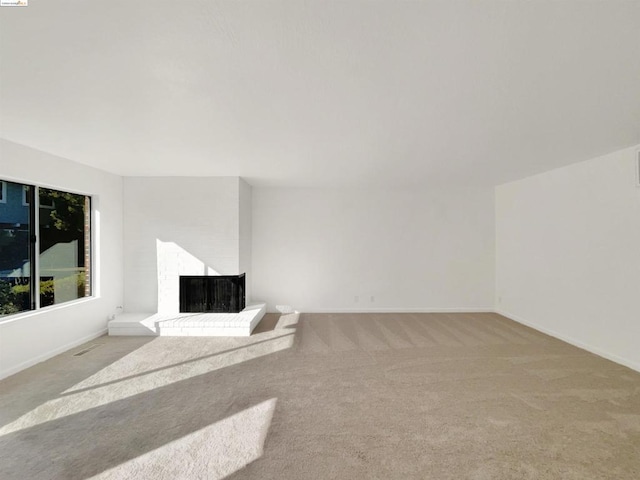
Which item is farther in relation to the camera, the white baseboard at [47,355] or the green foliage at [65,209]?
the green foliage at [65,209]

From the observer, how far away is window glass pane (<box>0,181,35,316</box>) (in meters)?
3.32

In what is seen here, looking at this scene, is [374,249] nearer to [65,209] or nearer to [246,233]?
[246,233]

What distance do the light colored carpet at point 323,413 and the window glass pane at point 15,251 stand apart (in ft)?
2.94

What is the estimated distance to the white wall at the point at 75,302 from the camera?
3.25 meters

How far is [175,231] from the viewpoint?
16.8ft

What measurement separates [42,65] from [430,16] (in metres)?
2.34

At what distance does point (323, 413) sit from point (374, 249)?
4.07 m

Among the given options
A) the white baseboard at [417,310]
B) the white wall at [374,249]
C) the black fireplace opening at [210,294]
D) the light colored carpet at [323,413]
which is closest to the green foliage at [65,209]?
the black fireplace opening at [210,294]

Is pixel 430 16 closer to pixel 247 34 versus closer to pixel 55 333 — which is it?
pixel 247 34

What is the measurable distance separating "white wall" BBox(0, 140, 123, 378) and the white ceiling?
36 centimetres

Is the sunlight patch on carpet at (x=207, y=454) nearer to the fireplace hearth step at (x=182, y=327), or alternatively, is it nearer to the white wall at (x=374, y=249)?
the fireplace hearth step at (x=182, y=327)

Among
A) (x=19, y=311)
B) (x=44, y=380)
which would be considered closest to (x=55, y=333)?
(x=19, y=311)

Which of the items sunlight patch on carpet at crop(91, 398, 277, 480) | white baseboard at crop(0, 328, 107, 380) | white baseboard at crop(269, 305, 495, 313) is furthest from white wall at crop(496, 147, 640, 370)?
white baseboard at crop(0, 328, 107, 380)

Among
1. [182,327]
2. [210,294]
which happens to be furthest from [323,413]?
[210,294]
